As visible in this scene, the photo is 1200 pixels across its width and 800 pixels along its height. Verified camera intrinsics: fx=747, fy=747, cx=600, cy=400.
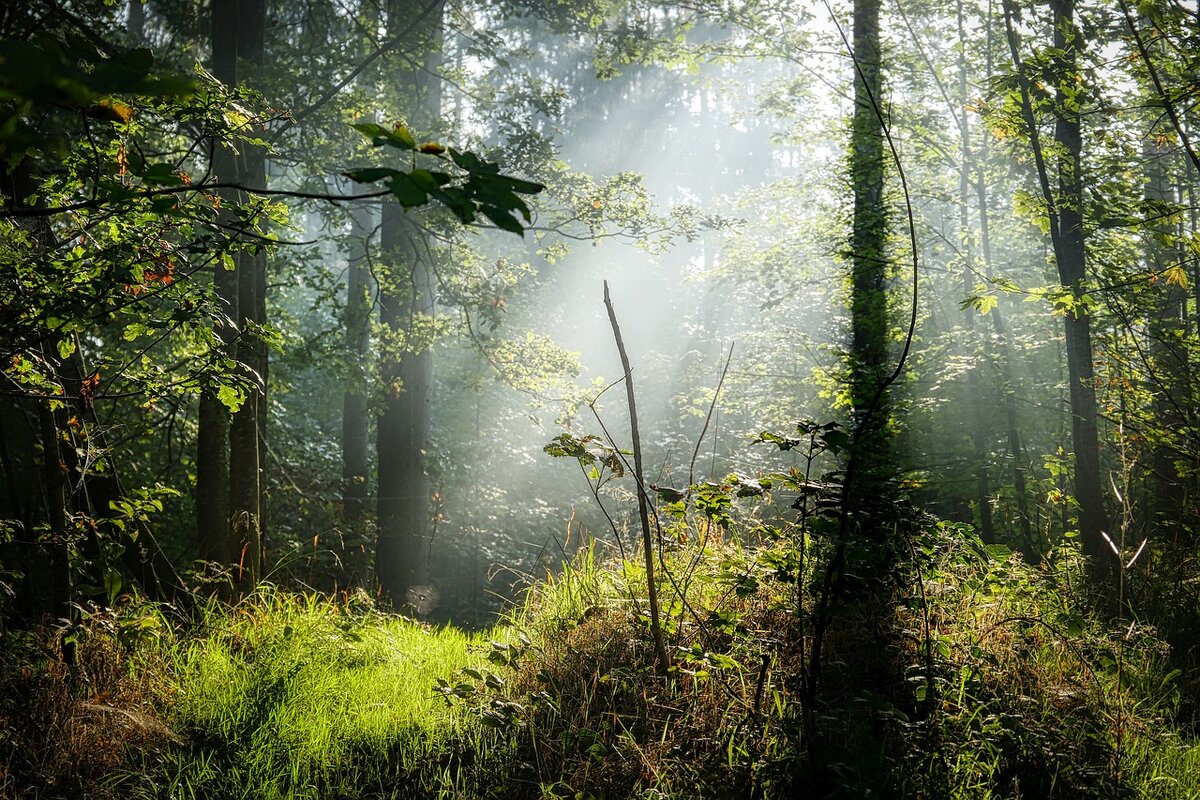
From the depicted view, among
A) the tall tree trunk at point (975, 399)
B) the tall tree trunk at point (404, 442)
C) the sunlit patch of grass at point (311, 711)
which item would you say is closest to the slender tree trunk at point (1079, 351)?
the tall tree trunk at point (975, 399)

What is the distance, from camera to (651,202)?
823 centimetres

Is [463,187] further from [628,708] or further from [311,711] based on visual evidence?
[311,711]

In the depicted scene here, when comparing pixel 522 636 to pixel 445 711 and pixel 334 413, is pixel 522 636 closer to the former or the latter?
pixel 445 711

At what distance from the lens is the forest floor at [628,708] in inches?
103

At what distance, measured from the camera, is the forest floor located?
8.60 ft

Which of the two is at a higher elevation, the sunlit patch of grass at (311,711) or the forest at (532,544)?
the forest at (532,544)

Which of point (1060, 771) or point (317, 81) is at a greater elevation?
point (317, 81)

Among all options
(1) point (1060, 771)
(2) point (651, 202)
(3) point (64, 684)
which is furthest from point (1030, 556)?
(3) point (64, 684)

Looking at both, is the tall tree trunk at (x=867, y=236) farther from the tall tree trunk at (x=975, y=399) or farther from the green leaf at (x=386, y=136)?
the green leaf at (x=386, y=136)

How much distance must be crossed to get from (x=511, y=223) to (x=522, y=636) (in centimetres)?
315

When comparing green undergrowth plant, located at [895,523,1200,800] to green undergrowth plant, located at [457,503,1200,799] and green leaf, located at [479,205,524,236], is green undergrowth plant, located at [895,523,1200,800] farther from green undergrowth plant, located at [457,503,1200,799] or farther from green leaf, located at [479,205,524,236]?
green leaf, located at [479,205,524,236]

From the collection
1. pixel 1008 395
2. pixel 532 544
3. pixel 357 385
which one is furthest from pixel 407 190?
pixel 1008 395

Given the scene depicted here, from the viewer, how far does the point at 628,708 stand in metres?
3.07

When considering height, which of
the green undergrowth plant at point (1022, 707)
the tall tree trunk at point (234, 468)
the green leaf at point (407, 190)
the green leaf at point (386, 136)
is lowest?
the green undergrowth plant at point (1022, 707)
